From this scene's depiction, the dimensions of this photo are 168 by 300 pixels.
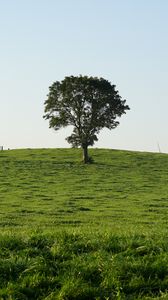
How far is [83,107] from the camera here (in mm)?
68438

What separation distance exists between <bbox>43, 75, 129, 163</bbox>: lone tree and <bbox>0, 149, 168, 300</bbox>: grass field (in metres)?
4.10

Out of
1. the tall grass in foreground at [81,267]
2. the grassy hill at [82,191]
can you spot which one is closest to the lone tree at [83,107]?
the grassy hill at [82,191]

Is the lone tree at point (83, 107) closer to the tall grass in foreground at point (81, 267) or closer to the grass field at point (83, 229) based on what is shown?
the grass field at point (83, 229)

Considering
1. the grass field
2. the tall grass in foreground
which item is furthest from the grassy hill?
the tall grass in foreground


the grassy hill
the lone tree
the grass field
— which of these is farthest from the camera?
the lone tree

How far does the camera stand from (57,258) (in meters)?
10.5

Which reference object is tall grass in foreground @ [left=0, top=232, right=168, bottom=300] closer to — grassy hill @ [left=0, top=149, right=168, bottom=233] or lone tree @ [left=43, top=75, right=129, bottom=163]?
grassy hill @ [left=0, top=149, right=168, bottom=233]

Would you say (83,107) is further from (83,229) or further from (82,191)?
(83,229)

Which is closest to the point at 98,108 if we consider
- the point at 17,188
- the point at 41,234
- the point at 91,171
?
the point at 91,171

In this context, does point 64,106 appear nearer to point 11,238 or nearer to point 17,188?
point 17,188

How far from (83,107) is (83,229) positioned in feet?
174

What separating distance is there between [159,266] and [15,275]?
111 inches

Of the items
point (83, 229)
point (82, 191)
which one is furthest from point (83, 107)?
point (83, 229)

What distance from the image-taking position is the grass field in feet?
31.1
